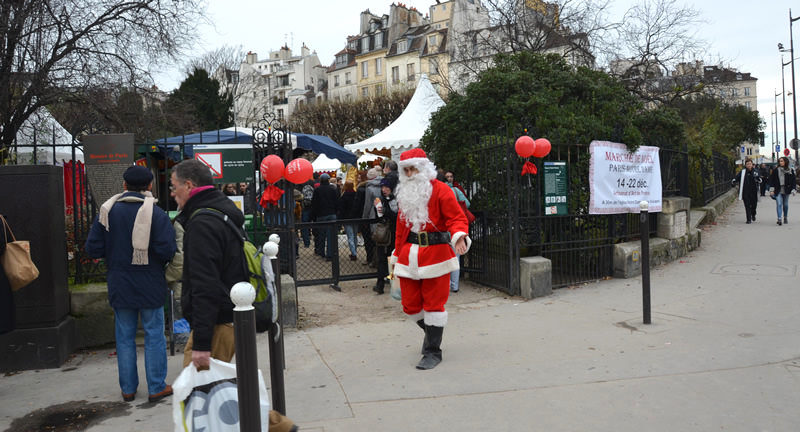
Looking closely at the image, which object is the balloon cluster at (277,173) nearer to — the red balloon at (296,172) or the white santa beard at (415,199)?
the red balloon at (296,172)

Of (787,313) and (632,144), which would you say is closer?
(787,313)

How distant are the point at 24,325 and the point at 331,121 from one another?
33869mm

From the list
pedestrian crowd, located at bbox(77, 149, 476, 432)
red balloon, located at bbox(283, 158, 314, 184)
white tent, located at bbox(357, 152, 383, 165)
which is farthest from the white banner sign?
white tent, located at bbox(357, 152, 383, 165)

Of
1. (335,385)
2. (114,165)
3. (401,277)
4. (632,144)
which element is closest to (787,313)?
(632,144)

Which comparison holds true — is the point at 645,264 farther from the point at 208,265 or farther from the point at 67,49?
the point at 67,49

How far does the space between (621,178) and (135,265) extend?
279 inches

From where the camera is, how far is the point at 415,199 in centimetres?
Result: 538

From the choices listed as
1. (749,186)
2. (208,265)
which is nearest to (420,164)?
(208,265)

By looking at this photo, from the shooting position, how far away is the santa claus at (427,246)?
5.27 meters

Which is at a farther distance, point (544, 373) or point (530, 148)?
point (530, 148)

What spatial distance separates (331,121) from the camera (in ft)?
127

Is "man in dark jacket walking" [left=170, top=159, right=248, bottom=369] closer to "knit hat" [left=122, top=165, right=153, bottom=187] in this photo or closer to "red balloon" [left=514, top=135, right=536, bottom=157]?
"knit hat" [left=122, top=165, right=153, bottom=187]

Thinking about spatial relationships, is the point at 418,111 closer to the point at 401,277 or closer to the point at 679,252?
the point at 679,252

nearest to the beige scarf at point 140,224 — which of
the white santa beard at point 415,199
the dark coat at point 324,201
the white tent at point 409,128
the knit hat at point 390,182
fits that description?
the white santa beard at point 415,199
